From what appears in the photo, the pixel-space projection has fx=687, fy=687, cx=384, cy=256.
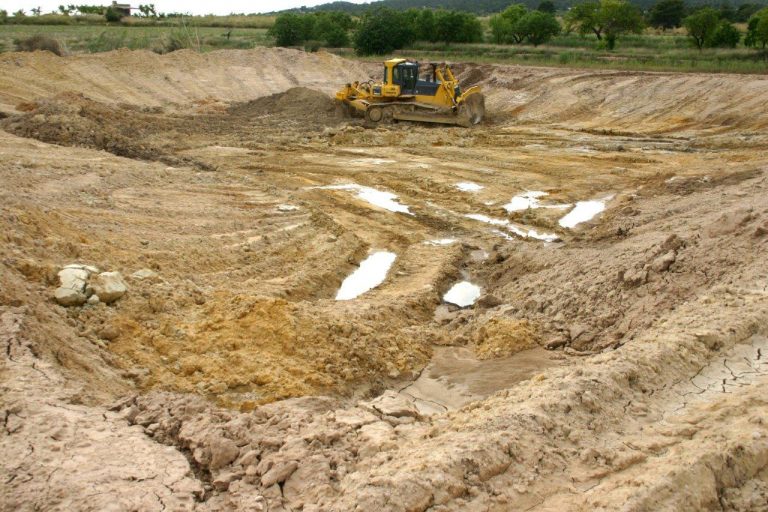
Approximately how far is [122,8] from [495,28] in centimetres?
3321

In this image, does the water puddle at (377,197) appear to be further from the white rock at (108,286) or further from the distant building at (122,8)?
the distant building at (122,8)

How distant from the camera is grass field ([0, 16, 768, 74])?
2791 cm

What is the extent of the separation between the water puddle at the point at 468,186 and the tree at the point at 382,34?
26909 mm

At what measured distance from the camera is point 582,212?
12.3 m

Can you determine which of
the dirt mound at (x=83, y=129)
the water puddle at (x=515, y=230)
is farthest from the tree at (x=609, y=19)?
the water puddle at (x=515, y=230)

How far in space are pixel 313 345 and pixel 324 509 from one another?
119 inches

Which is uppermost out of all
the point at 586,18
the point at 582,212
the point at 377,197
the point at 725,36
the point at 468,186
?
the point at 586,18

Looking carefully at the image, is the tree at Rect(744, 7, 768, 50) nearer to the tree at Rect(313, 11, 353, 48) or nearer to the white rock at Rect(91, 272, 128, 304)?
the tree at Rect(313, 11, 353, 48)

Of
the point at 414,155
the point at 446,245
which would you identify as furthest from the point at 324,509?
the point at 414,155

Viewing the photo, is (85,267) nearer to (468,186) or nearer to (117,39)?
(468,186)

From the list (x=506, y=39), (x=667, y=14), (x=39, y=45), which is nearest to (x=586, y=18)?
(x=506, y=39)

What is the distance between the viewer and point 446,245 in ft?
34.9

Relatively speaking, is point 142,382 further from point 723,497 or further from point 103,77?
point 103,77

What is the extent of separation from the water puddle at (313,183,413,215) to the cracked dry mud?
0.15 metres
